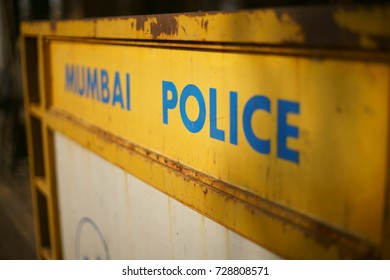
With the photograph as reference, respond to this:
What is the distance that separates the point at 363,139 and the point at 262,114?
0.22 m

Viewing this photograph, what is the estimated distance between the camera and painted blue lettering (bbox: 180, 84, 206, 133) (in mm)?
1069

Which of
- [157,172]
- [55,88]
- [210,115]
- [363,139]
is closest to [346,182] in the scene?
[363,139]

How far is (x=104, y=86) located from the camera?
1.56 meters

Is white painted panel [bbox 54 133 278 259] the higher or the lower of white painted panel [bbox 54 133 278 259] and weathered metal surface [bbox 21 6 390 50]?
the lower

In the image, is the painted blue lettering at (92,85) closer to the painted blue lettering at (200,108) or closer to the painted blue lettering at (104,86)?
the painted blue lettering at (104,86)

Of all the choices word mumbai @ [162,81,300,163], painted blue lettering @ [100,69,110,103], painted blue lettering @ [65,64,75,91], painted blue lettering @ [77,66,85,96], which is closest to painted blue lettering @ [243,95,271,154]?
word mumbai @ [162,81,300,163]

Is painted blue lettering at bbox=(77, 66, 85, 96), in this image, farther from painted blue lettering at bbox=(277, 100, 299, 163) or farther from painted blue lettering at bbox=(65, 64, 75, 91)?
painted blue lettering at bbox=(277, 100, 299, 163)

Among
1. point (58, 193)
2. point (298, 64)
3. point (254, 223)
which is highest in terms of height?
point (298, 64)

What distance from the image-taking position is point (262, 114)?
891mm

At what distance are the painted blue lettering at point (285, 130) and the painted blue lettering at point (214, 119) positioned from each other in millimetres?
184

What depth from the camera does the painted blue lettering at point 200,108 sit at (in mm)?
1069

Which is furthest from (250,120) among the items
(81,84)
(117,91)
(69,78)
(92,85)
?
(69,78)

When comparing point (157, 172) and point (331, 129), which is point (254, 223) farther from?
point (157, 172)

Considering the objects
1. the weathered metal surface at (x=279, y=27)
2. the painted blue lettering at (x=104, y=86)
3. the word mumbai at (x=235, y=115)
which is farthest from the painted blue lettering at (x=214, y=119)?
the painted blue lettering at (x=104, y=86)
